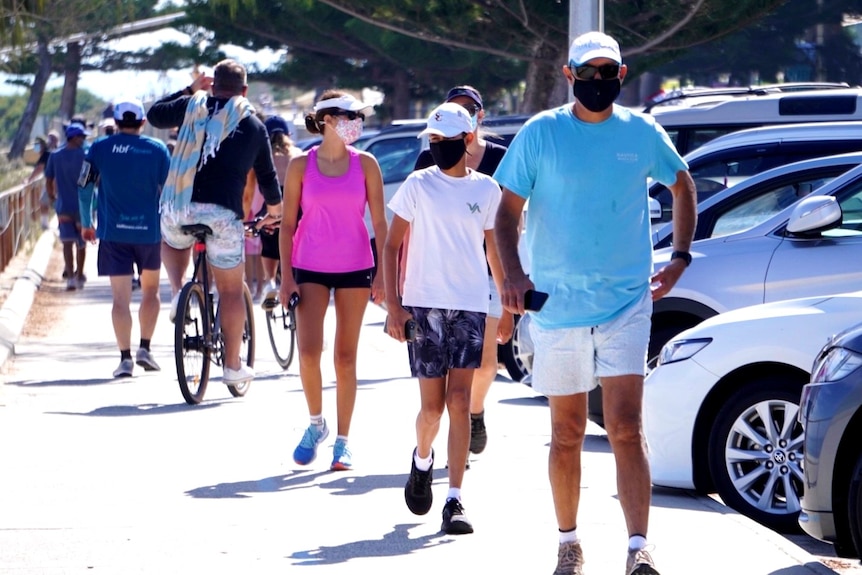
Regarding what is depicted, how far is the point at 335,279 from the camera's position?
25.3ft

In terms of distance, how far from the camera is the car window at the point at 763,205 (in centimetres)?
912

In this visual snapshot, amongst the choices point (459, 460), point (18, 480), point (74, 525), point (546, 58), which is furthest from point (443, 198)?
point (546, 58)

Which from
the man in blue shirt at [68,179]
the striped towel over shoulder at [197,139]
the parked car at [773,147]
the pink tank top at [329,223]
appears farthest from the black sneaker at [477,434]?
the man in blue shirt at [68,179]

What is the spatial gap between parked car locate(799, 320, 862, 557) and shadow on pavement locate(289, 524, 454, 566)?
58.5 inches

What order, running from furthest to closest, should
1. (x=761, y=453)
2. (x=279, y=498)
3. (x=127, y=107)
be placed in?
(x=127, y=107) < (x=279, y=498) < (x=761, y=453)

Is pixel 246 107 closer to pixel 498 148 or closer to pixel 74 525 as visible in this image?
pixel 498 148

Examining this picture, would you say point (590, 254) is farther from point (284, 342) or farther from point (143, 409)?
point (284, 342)

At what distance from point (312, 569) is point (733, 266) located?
382cm

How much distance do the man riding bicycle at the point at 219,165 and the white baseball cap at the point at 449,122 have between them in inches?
122

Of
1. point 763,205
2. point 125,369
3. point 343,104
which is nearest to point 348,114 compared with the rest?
point 343,104

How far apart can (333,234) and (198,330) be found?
2.77m

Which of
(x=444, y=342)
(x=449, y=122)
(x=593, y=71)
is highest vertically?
(x=593, y=71)

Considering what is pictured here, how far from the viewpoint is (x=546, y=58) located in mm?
20547

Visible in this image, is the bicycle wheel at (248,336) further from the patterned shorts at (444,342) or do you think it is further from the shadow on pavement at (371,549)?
the shadow on pavement at (371,549)
